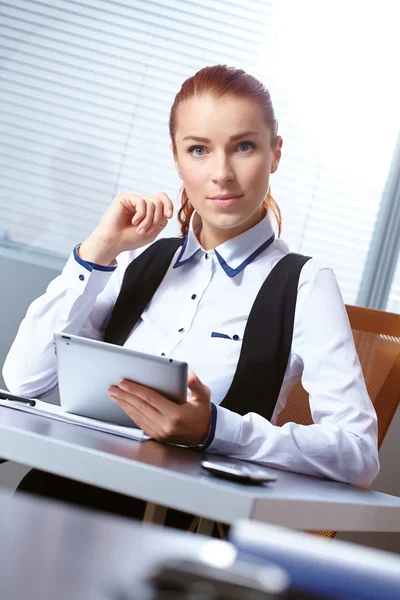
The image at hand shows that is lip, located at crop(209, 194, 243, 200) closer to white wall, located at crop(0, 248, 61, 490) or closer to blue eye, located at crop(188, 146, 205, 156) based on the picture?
blue eye, located at crop(188, 146, 205, 156)

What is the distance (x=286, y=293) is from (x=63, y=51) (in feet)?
4.94

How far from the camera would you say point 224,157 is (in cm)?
180

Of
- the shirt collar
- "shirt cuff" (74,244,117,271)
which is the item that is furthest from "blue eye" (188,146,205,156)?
"shirt cuff" (74,244,117,271)

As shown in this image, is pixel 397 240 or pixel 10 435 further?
pixel 397 240

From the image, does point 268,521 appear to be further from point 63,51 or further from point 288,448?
point 63,51

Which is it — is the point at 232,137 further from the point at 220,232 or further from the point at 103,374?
the point at 103,374

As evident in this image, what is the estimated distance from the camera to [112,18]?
2.84 metres

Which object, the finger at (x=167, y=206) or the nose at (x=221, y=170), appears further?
the finger at (x=167, y=206)

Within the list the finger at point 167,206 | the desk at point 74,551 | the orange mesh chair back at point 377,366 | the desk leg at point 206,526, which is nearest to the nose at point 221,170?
the finger at point 167,206

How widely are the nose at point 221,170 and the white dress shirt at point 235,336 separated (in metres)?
0.18

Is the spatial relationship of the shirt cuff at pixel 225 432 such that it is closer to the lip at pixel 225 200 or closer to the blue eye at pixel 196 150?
the lip at pixel 225 200

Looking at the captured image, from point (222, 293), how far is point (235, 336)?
0.42 ft


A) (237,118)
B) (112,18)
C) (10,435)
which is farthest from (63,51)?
(10,435)

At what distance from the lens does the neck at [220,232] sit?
6.44ft
